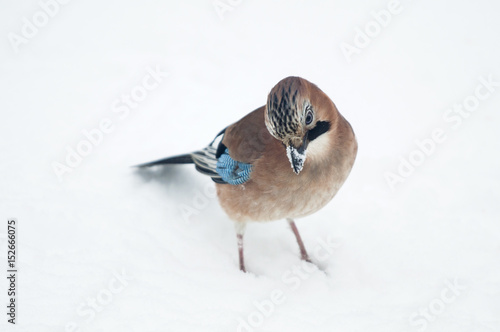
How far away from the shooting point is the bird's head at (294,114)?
2602mm

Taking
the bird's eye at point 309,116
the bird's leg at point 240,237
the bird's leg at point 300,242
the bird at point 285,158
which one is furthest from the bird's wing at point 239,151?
the bird's leg at point 300,242

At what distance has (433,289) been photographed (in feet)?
10.8

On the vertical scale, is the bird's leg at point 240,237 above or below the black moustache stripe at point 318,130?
below

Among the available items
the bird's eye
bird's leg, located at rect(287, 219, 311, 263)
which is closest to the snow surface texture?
bird's leg, located at rect(287, 219, 311, 263)

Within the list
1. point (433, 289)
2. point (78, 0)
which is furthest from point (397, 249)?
point (78, 0)

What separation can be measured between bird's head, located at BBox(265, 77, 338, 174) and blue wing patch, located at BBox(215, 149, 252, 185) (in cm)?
60

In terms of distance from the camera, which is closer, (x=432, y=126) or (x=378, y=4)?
(x=432, y=126)

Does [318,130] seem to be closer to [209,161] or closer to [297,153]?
[297,153]

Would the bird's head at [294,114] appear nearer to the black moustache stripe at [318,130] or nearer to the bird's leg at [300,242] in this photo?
the black moustache stripe at [318,130]

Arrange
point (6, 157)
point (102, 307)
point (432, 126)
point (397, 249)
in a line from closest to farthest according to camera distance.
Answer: point (102, 307)
point (397, 249)
point (6, 157)
point (432, 126)

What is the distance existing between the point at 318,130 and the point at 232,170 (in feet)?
2.60

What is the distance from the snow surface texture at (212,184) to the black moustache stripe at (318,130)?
115cm

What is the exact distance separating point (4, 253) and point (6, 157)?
105 centimetres

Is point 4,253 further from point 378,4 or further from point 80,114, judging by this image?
point 378,4
